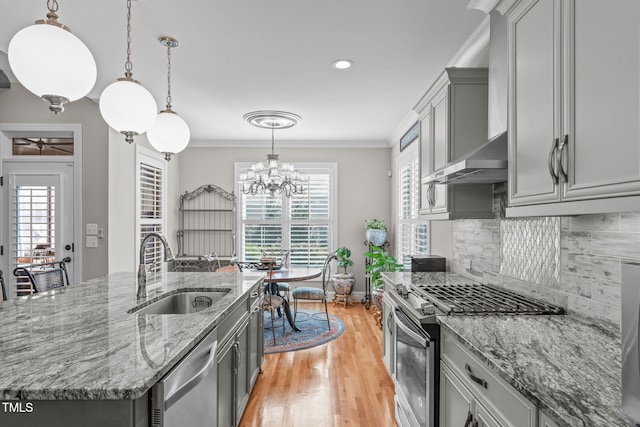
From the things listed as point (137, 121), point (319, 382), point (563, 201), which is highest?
point (137, 121)

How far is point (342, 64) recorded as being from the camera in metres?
3.02

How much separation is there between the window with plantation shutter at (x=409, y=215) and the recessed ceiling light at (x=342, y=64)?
154 centimetres

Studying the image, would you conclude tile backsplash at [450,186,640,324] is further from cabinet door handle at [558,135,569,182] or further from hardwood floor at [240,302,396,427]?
hardwood floor at [240,302,396,427]

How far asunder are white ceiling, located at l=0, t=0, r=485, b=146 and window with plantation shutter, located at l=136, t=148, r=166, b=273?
1.08 metres

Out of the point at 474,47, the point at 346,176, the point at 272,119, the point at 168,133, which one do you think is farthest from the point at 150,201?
the point at 474,47

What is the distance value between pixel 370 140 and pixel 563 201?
471 centimetres

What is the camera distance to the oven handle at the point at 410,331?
5.97 ft

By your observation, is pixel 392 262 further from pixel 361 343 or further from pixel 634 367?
pixel 634 367

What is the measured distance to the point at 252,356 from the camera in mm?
2770

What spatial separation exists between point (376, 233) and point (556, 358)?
4334 millimetres

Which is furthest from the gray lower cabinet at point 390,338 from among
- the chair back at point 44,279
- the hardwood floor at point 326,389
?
the chair back at point 44,279

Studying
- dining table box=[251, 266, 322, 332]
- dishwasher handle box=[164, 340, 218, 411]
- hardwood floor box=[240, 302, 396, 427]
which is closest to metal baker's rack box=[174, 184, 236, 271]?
dining table box=[251, 266, 322, 332]

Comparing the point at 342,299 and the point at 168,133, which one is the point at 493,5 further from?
the point at 342,299

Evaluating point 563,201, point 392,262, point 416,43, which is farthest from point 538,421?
point 392,262
